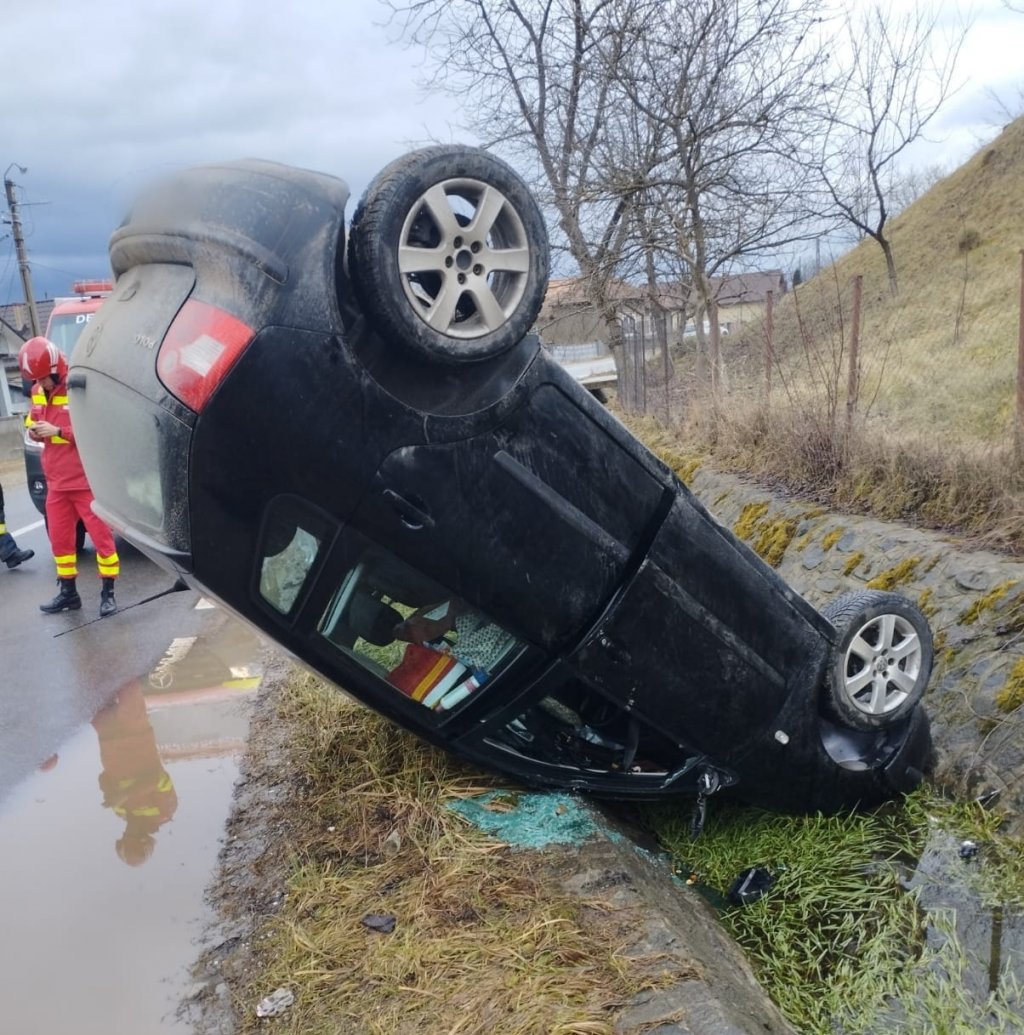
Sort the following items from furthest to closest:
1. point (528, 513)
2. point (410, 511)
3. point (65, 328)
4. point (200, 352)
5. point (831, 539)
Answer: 1. point (65, 328)
2. point (831, 539)
3. point (528, 513)
4. point (410, 511)
5. point (200, 352)

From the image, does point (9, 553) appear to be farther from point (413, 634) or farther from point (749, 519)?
point (413, 634)

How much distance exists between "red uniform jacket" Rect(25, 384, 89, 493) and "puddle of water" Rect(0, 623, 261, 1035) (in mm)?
2319

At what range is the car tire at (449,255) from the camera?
2.69 m

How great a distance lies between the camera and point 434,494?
295 cm

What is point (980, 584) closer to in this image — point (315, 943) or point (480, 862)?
point (480, 862)

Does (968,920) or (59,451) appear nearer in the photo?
(968,920)

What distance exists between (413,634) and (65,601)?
18.7 feet

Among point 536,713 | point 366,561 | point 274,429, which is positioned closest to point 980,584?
point 536,713

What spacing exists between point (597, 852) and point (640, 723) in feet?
1.64

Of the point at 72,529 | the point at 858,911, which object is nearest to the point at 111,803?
the point at 858,911

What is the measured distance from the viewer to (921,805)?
4176 mm

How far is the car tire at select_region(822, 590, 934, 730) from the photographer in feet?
12.4

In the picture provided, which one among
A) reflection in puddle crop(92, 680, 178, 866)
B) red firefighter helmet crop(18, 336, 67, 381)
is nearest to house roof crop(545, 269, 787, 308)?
red firefighter helmet crop(18, 336, 67, 381)

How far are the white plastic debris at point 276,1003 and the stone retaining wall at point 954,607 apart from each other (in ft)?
9.36
